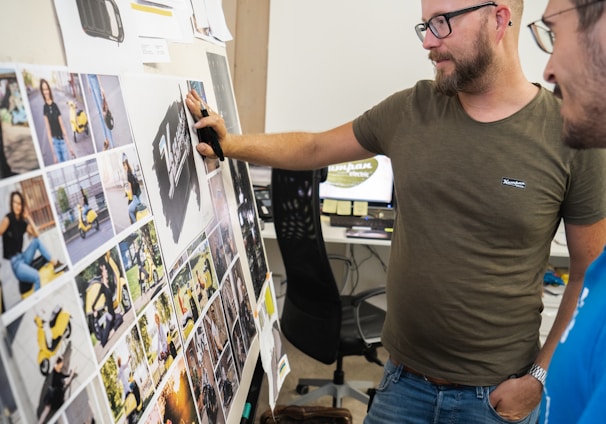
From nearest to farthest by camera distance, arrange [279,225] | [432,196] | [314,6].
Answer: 1. [432,196]
2. [279,225]
3. [314,6]

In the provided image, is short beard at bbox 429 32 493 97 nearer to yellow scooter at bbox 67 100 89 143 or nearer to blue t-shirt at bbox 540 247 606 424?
blue t-shirt at bbox 540 247 606 424

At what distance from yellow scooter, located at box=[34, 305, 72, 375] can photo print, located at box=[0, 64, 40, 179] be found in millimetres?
125

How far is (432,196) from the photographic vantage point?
3.41ft

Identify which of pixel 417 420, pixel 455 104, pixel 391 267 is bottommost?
pixel 417 420

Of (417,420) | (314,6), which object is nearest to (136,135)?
(417,420)

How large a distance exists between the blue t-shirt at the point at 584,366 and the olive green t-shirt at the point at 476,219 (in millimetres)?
441

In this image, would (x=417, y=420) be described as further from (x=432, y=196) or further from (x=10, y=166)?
(x=10, y=166)

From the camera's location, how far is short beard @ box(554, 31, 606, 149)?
0.55 metres

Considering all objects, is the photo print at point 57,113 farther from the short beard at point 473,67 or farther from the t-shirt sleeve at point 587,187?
the t-shirt sleeve at point 587,187

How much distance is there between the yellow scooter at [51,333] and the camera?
0.39m

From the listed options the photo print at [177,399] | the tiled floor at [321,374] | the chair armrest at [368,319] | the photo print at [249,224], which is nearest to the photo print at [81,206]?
the photo print at [177,399]

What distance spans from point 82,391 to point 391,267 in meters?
0.86

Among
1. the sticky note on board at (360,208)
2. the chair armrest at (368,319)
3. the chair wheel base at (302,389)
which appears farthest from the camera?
the sticky note on board at (360,208)

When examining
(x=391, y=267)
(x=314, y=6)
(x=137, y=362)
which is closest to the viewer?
(x=137, y=362)
